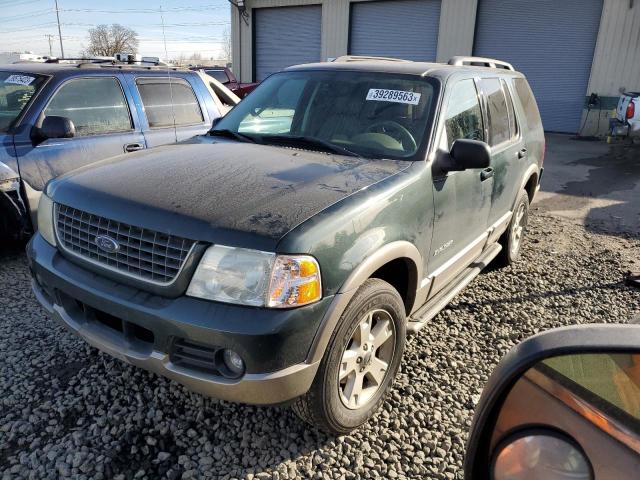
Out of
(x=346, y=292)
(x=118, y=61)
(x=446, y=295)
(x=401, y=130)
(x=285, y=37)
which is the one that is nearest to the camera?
(x=346, y=292)

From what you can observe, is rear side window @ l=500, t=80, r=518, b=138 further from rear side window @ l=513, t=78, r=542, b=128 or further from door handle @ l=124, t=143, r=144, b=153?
door handle @ l=124, t=143, r=144, b=153

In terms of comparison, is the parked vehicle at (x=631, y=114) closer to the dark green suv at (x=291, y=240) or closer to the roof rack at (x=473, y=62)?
the roof rack at (x=473, y=62)

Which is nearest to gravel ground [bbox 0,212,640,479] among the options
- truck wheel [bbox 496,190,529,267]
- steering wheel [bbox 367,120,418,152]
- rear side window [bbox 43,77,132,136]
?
truck wheel [bbox 496,190,529,267]

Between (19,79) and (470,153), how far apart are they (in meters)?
4.20

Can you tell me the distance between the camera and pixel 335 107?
3.38 metres

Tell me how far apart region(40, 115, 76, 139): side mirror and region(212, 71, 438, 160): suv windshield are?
4.80 feet

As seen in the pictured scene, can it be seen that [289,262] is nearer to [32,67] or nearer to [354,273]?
[354,273]

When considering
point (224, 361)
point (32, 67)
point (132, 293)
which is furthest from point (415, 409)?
point (32, 67)

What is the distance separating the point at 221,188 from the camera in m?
2.43

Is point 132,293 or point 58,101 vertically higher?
point 58,101

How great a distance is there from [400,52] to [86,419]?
1742 centimetres

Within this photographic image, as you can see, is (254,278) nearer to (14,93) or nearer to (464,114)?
(464,114)

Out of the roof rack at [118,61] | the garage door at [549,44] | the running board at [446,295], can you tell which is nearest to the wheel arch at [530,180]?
the running board at [446,295]

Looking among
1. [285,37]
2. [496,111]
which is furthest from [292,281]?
[285,37]
